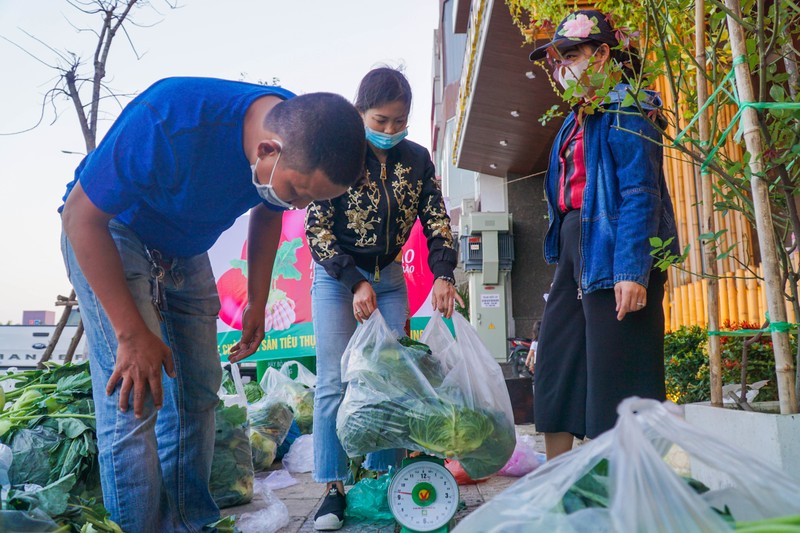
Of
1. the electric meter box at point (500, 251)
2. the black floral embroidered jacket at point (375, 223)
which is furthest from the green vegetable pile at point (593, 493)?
the electric meter box at point (500, 251)

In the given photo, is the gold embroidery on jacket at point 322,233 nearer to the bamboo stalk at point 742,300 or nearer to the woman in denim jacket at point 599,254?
the woman in denim jacket at point 599,254

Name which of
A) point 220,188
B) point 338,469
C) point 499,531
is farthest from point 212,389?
point 499,531

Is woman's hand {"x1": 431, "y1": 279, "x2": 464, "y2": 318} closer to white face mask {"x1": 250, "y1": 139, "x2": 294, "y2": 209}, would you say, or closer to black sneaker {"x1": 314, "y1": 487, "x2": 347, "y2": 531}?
black sneaker {"x1": 314, "y1": 487, "x2": 347, "y2": 531}

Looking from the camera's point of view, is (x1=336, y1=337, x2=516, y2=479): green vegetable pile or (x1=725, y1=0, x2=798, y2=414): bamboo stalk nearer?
(x1=725, y1=0, x2=798, y2=414): bamboo stalk

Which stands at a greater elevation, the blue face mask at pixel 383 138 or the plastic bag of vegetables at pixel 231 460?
the blue face mask at pixel 383 138

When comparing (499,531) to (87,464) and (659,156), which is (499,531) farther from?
(87,464)

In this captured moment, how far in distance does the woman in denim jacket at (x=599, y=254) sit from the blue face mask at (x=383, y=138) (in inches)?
27.6

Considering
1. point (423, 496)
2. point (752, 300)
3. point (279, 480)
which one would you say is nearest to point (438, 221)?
point (423, 496)

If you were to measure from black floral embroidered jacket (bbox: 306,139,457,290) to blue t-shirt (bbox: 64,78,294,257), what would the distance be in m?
0.72

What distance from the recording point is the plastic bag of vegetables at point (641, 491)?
0.88 m

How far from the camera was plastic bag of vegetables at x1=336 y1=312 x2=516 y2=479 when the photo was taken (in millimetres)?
2387

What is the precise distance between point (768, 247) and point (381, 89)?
1.76 metres

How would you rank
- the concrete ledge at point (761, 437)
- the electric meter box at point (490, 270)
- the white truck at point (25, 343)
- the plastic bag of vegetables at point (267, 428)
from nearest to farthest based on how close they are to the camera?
the concrete ledge at point (761, 437)
the plastic bag of vegetables at point (267, 428)
the white truck at point (25, 343)
the electric meter box at point (490, 270)

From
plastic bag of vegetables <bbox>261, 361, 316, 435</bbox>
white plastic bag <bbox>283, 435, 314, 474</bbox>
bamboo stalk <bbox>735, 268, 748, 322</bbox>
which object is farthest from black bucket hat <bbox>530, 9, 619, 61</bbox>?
plastic bag of vegetables <bbox>261, 361, 316, 435</bbox>
